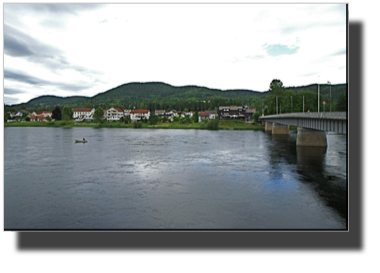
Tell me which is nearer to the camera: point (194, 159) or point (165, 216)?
point (165, 216)

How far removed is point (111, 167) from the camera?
27.6 m

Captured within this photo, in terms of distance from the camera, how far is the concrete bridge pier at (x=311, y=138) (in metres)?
45.3

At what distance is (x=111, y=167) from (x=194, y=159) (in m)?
9.87

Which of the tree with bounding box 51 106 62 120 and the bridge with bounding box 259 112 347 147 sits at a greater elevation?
the tree with bounding box 51 106 62 120

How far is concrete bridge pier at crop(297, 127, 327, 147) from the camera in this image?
149ft

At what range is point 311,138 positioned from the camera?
46.1 m

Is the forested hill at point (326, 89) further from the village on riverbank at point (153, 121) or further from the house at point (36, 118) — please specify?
the house at point (36, 118)

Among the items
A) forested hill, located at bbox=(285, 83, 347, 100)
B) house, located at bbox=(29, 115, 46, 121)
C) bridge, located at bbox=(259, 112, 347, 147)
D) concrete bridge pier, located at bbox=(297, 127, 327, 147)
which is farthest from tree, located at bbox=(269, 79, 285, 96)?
house, located at bbox=(29, 115, 46, 121)

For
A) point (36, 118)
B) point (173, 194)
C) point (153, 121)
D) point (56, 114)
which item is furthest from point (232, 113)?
point (173, 194)

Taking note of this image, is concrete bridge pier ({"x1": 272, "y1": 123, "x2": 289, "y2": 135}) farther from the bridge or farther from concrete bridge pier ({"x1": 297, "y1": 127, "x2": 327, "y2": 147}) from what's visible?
concrete bridge pier ({"x1": 297, "y1": 127, "x2": 327, "y2": 147})
